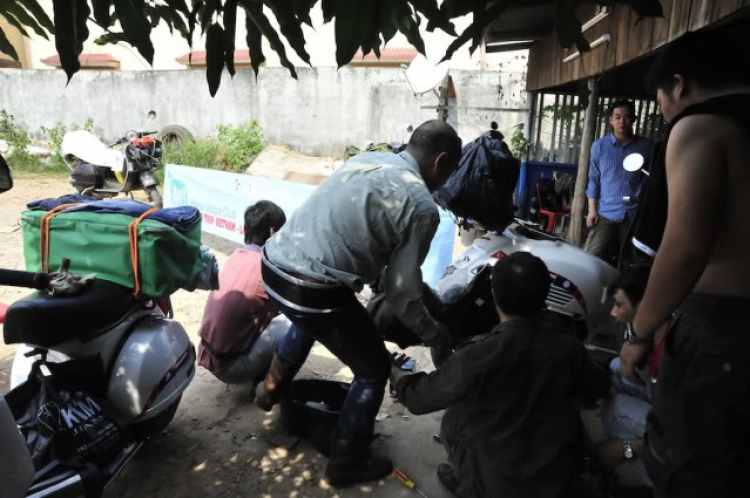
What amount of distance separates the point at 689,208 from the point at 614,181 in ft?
10.9

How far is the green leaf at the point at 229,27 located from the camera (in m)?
1.00

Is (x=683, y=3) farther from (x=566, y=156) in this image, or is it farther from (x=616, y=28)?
(x=566, y=156)

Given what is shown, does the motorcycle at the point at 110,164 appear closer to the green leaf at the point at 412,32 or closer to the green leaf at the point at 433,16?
the green leaf at the point at 412,32

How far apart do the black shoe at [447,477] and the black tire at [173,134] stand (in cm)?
1196

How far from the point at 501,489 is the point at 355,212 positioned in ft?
3.95

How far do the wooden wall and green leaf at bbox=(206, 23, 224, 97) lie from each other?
0.95 meters

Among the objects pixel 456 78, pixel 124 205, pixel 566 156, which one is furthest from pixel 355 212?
pixel 456 78

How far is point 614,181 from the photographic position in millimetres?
4477

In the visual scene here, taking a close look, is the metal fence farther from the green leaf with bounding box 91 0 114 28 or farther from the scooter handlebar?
the green leaf with bounding box 91 0 114 28

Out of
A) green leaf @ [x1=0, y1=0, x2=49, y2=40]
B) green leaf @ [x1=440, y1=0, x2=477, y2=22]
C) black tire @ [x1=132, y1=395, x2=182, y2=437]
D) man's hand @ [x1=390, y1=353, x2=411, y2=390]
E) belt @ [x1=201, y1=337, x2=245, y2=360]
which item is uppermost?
green leaf @ [x1=440, y1=0, x2=477, y2=22]

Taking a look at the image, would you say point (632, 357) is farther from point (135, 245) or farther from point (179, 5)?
point (135, 245)

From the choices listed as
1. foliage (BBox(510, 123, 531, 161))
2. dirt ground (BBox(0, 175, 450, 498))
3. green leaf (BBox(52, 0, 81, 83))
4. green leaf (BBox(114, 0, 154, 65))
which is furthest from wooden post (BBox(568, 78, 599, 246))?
green leaf (BBox(52, 0, 81, 83))

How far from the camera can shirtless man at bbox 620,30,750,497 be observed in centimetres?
142

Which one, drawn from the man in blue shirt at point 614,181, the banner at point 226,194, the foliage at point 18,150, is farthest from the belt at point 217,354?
the foliage at point 18,150
